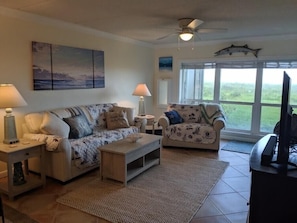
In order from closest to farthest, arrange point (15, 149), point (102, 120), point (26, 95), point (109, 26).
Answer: point (15, 149) → point (26, 95) → point (109, 26) → point (102, 120)

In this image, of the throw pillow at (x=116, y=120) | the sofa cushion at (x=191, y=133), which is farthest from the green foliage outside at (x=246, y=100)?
the throw pillow at (x=116, y=120)

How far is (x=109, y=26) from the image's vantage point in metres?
4.46

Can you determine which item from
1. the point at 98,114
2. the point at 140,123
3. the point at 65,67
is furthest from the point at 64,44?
the point at 140,123

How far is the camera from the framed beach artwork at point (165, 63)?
6582 mm

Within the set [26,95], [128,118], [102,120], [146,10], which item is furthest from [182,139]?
[26,95]

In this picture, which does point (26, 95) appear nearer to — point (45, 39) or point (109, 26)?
point (45, 39)

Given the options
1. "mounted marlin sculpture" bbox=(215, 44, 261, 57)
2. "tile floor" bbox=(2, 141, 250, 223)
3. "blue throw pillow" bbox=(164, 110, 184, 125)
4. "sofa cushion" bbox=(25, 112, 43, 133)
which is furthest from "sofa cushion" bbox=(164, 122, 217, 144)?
"sofa cushion" bbox=(25, 112, 43, 133)

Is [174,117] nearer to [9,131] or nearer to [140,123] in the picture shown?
[140,123]

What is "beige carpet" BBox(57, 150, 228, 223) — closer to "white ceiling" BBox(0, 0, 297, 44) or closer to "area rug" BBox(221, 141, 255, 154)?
"area rug" BBox(221, 141, 255, 154)

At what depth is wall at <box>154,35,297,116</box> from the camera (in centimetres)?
512

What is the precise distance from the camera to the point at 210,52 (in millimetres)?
5953

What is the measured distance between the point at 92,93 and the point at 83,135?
123 centimetres

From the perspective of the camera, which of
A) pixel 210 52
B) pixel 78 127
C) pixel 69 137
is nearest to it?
pixel 69 137

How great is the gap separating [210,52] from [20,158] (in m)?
4.74
